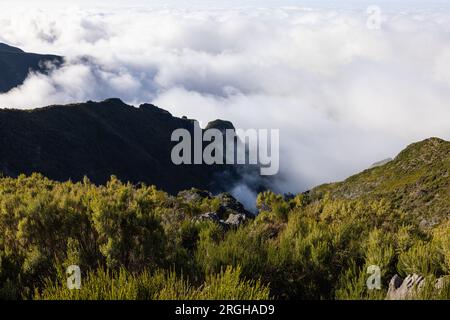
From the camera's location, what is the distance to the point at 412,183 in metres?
65.3

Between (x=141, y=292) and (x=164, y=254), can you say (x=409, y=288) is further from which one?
(x=164, y=254)

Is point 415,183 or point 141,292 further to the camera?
point 415,183

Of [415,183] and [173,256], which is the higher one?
[415,183]

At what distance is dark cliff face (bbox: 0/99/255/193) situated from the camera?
11506 centimetres

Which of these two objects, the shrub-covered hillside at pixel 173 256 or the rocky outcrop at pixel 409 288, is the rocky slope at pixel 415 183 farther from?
the rocky outcrop at pixel 409 288

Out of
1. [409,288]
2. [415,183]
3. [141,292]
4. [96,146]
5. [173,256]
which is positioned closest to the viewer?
[141,292]

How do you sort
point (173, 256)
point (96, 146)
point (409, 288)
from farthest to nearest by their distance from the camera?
point (96, 146) < point (173, 256) < point (409, 288)

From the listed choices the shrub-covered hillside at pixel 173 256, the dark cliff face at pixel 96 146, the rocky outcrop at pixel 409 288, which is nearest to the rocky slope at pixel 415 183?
the shrub-covered hillside at pixel 173 256

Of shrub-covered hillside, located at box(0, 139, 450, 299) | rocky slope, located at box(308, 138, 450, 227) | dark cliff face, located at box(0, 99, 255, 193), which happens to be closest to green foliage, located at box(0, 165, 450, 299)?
shrub-covered hillside, located at box(0, 139, 450, 299)

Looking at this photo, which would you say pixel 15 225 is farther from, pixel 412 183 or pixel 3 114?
pixel 3 114

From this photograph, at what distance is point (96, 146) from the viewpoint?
493ft

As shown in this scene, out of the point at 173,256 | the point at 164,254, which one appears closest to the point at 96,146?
the point at 164,254

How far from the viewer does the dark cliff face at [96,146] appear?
378ft
